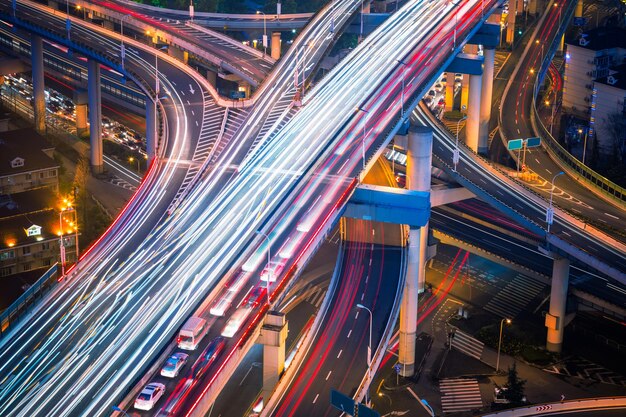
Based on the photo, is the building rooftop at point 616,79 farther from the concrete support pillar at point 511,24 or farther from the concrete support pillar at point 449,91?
the concrete support pillar at point 511,24

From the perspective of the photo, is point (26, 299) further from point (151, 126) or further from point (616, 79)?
point (616, 79)

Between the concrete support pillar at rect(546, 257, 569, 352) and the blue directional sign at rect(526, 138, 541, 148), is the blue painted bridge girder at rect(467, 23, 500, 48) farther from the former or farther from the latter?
the concrete support pillar at rect(546, 257, 569, 352)

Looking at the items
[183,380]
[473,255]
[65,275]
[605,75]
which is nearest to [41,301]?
[65,275]

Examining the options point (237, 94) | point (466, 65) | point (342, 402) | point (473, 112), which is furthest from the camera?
point (237, 94)

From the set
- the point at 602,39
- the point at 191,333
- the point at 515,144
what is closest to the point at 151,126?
the point at 515,144

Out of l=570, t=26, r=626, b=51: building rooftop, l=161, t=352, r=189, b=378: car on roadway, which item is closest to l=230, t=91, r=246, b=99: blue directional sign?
l=570, t=26, r=626, b=51: building rooftop

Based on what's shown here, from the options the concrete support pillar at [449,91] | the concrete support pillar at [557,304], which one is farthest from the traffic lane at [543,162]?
the concrete support pillar at [449,91]
